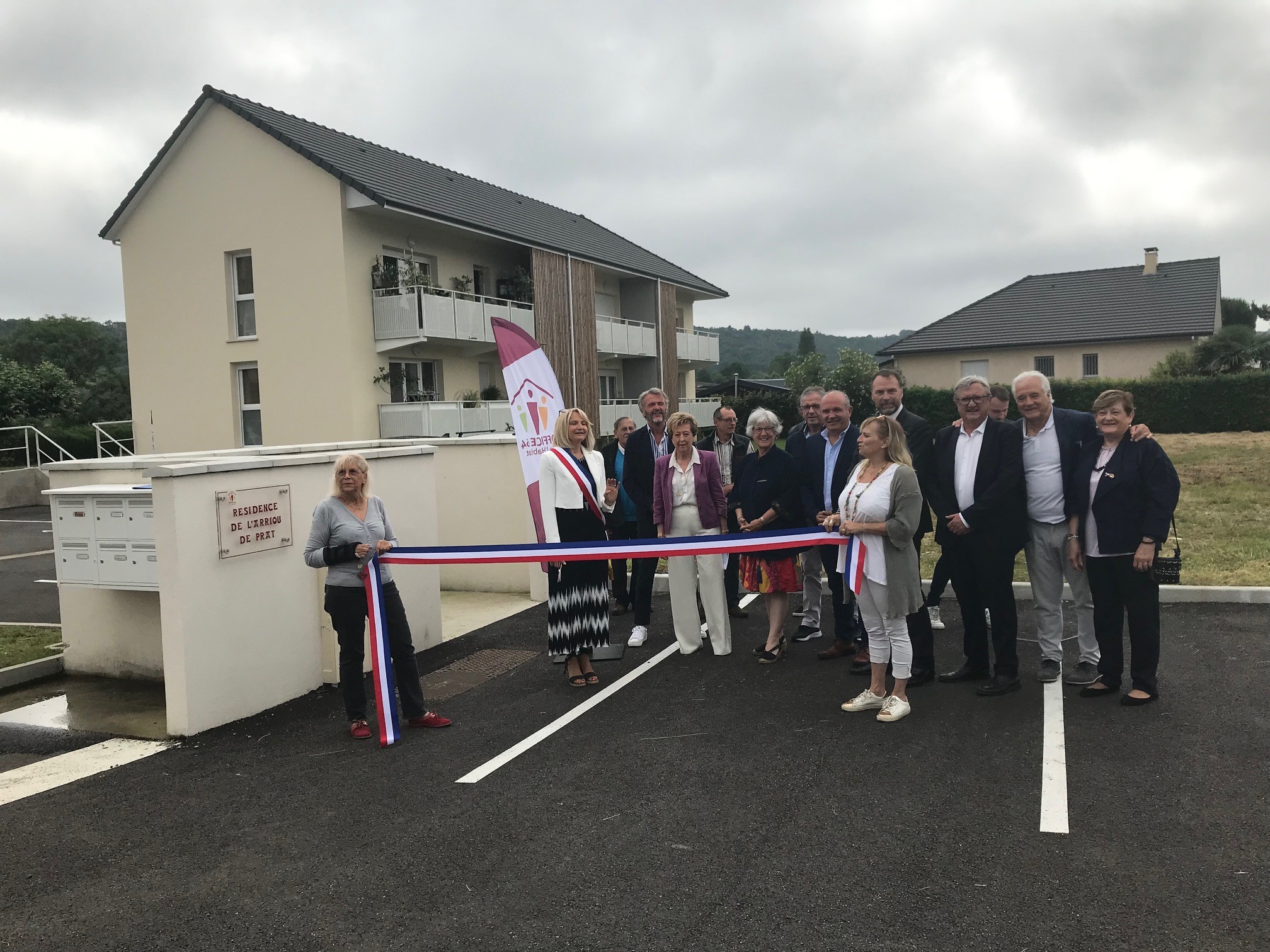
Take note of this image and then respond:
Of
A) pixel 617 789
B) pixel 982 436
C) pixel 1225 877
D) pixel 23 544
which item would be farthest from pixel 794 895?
pixel 23 544

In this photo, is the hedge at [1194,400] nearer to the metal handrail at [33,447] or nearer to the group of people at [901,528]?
the metal handrail at [33,447]

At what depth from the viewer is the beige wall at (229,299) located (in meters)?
23.2

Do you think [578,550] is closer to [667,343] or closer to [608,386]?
[608,386]

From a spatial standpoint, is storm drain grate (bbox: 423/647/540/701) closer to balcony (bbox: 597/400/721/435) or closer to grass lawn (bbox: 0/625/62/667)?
grass lawn (bbox: 0/625/62/667)

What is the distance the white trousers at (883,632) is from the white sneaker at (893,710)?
15cm

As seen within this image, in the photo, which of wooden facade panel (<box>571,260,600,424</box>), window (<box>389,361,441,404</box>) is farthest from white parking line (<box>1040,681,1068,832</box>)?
wooden facade panel (<box>571,260,600,424</box>)

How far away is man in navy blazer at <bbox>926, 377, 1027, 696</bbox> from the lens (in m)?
6.09

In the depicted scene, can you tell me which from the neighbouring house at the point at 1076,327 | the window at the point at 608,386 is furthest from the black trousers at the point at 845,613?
the neighbouring house at the point at 1076,327

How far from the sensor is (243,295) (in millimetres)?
24547

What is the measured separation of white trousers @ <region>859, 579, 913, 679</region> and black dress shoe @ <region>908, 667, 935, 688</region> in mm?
542

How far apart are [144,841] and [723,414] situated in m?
5.57

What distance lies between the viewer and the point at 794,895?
3.66 m

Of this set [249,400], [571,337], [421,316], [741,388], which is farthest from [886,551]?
[741,388]

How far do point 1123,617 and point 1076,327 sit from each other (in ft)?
136
